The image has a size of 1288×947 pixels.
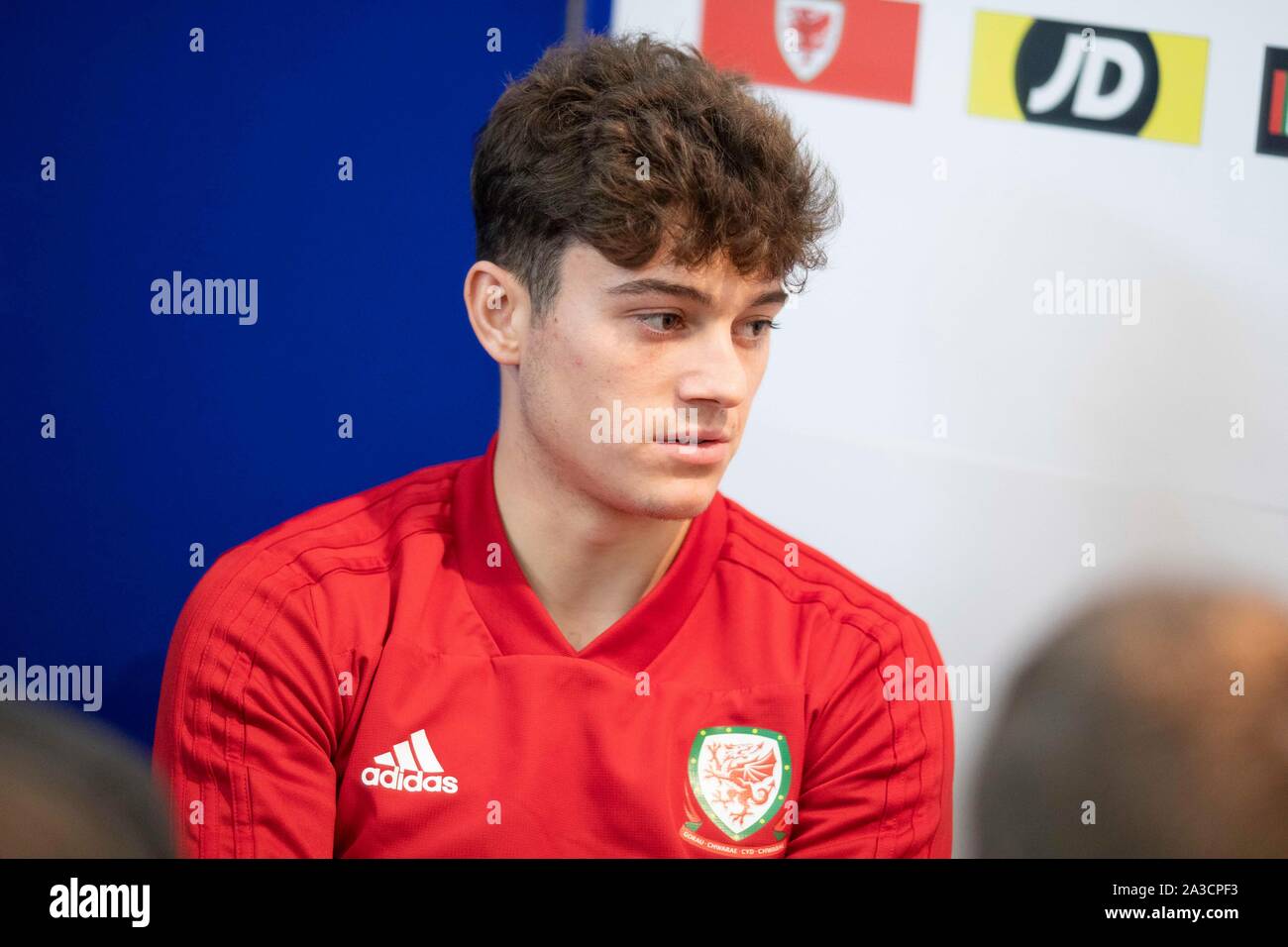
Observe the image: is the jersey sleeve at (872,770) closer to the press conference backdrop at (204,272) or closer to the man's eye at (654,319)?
the man's eye at (654,319)

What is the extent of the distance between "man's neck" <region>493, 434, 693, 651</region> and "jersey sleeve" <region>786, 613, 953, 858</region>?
0.30 meters

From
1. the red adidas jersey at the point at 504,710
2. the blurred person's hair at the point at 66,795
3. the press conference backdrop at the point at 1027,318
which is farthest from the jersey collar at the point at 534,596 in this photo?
the blurred person's hair at the point at 66,795

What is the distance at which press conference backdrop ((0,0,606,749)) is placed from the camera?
2.05 meters

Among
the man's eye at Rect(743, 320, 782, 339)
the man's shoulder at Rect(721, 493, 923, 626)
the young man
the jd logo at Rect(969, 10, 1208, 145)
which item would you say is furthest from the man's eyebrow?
the jd logo at Rect(969, 10, 1208, 145)

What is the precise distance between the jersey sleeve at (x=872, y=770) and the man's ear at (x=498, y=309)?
0.58m

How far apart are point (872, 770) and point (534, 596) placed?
479 mm

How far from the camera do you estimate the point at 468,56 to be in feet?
7.16

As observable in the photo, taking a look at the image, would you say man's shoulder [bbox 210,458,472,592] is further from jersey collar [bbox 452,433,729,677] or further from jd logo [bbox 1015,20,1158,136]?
jd logo [bbox 1015,20,1158,136]

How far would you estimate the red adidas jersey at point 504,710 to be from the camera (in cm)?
160

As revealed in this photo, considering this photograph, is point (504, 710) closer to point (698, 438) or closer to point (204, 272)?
point (698, 438)
